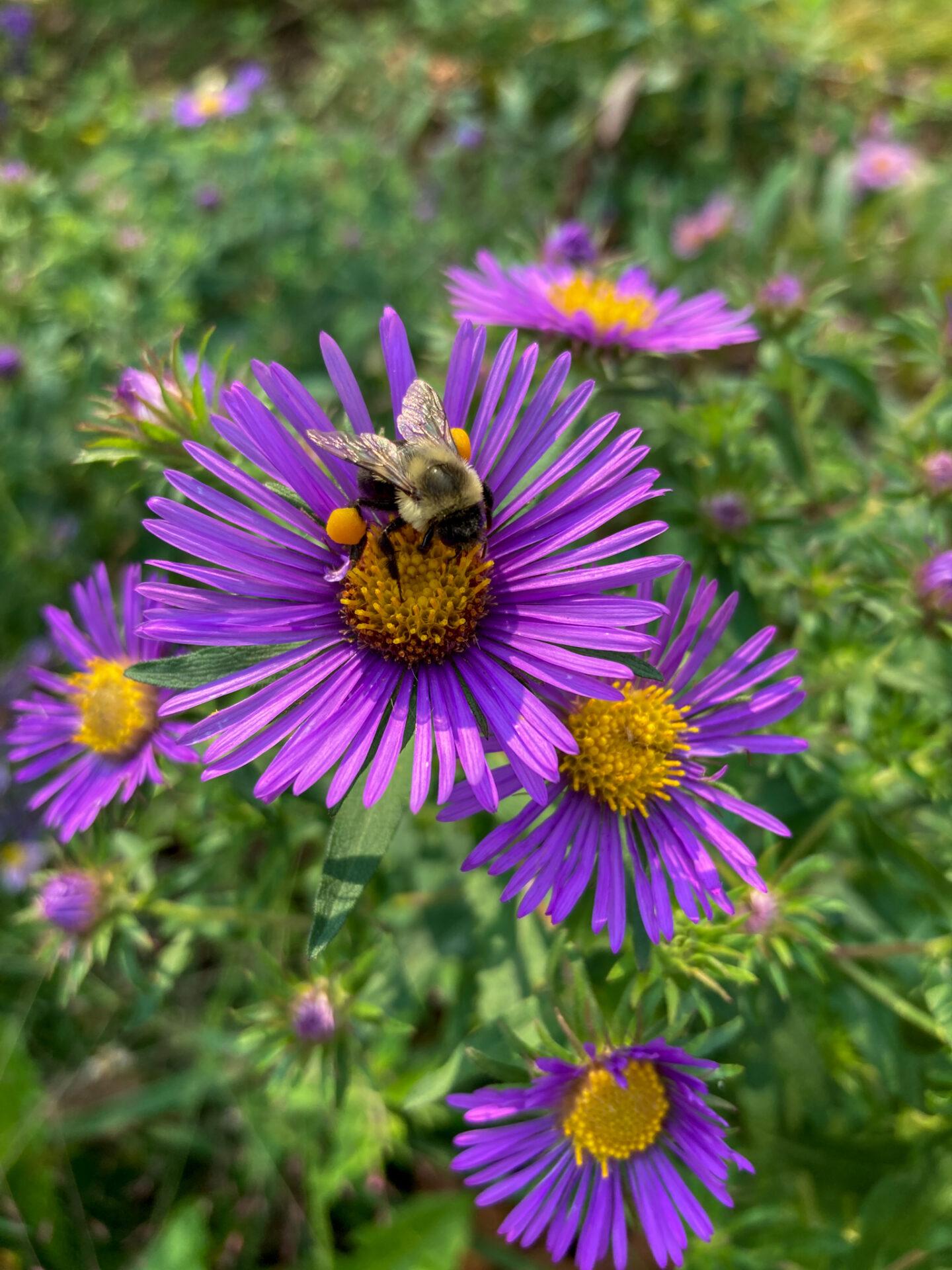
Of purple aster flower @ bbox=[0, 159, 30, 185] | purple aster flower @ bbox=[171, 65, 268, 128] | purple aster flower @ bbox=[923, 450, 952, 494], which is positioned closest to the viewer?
purple aster flower @ bbox=[923, 450, 952, 494]

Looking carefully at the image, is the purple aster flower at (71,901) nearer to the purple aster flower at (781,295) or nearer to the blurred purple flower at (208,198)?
the purple aster flower at (781,295)

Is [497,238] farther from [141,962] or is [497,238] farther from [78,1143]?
[78,1143]

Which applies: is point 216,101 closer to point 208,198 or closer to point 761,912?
point 208,198

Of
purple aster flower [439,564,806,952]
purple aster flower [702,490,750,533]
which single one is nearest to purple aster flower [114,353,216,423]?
purple aster flower [439,564,806,952]

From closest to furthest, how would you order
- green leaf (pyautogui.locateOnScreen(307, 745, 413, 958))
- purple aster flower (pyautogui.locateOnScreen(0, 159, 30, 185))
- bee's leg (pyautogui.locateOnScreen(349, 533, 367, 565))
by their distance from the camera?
1. green leaf (pyautogui.locateOnScreen(307, 745, 413, 958))
2. bee's leg (pyautogui.locateOnScreen(349, 533, 367, 565))
3. purple aster flower (pyautogui.locateOnScreen(0, 159, 30, 185))

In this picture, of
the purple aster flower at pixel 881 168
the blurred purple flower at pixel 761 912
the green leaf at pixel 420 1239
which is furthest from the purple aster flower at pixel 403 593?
the purple aster flower at pixel 881 168

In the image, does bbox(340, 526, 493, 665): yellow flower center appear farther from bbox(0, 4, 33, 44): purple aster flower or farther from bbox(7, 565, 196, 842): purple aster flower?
bbox(0, 4, 33, 44): purple aster flower
